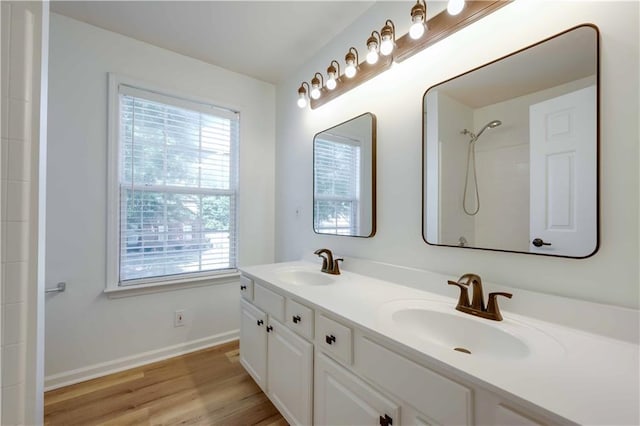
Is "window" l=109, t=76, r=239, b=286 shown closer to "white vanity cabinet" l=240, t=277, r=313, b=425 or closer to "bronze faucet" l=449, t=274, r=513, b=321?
"white vanity cabinet" l=240, t=277, r=313, b=425

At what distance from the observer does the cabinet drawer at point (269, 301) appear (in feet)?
4.81

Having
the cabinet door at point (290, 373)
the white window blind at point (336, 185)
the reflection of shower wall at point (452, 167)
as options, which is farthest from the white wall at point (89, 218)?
the reflection of shower wall at point (452, 167)

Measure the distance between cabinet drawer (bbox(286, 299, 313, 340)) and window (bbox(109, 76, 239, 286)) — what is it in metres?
1.31

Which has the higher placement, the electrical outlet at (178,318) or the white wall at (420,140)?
the white wall at (420,140)

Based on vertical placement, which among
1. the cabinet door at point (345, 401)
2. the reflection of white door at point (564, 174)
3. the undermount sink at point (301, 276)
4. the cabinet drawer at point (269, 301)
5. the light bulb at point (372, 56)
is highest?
the light bulb at point (372, 56)

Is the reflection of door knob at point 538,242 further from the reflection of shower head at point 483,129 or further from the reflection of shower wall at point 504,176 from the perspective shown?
the reflection of shower head at point 483,129

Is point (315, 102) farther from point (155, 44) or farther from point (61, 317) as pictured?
point (61, 317)

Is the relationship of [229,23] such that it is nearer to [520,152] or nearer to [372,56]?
[372,56]

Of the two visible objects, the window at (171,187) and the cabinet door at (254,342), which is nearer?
the cabinet door at (254,342)

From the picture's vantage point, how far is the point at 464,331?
3.41 feet

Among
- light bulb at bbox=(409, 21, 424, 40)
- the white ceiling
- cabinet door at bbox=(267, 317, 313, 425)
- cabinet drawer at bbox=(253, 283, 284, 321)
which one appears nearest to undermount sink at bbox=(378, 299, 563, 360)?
cabinet door at bbox=(267, 317, 313, 425)

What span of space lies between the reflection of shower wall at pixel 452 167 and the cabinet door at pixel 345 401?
29.7 inches

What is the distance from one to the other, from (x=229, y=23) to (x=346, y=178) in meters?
1.36

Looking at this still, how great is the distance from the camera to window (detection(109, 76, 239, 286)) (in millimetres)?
2031
